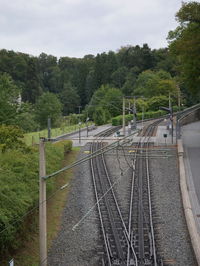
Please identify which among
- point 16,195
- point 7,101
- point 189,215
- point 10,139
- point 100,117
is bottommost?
point 189,215

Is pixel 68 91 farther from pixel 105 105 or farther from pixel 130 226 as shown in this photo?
pixel 130 226

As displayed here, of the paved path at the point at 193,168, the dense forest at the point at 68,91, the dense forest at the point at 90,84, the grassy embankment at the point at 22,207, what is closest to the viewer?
the grassy embankment at the point at 22,207

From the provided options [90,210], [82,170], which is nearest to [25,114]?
[82,170]

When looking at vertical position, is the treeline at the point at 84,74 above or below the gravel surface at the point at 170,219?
above

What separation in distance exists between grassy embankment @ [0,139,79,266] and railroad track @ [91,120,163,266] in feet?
6.52

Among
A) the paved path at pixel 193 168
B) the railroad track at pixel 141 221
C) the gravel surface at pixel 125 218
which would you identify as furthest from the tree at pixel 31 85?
the gravel surface at pixel 125 218

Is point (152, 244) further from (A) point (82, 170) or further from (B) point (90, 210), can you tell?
(A) point (82, 170)

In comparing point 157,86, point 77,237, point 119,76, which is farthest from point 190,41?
point 119,76

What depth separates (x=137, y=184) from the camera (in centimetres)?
1902

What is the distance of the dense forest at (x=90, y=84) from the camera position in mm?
41562

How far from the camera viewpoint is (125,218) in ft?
45.5

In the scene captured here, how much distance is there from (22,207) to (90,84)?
260ft

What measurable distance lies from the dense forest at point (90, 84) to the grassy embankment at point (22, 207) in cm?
1941

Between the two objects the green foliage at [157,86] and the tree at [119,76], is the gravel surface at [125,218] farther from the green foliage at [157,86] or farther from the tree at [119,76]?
the tree at [119,76]
